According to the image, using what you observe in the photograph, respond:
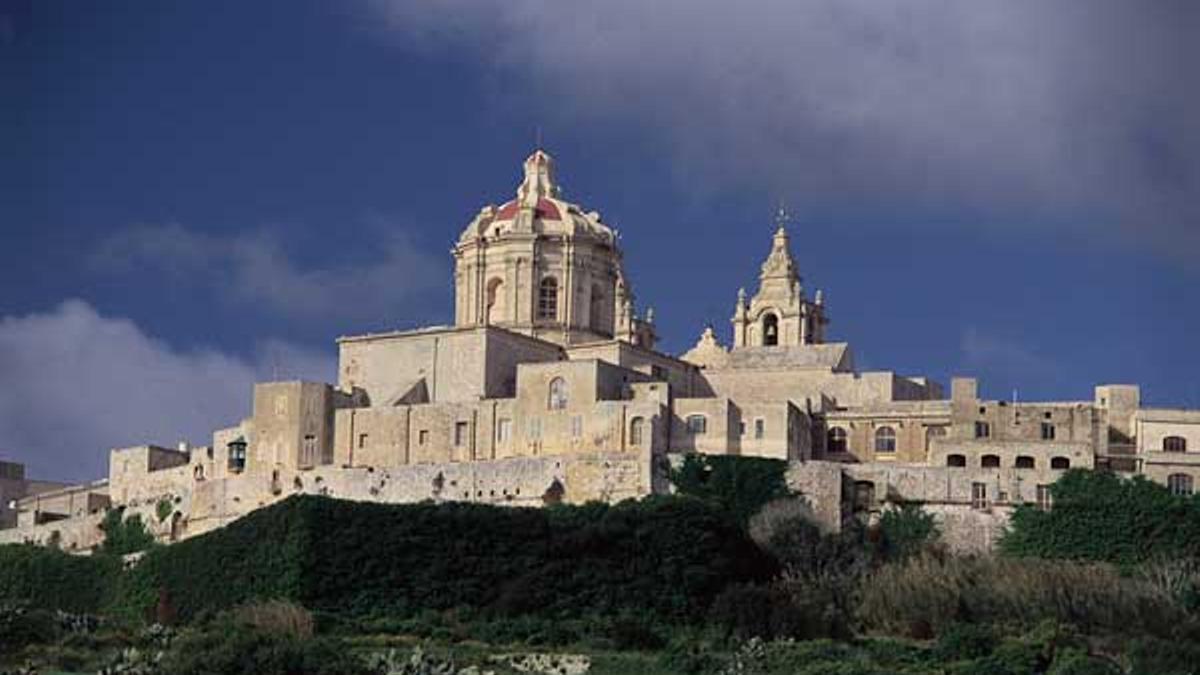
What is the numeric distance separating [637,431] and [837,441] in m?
6.03

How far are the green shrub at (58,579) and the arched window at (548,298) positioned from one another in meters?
13.0

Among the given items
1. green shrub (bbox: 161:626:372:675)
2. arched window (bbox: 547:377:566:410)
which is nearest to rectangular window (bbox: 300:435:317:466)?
arched window (bbox: 547:377:566:410)

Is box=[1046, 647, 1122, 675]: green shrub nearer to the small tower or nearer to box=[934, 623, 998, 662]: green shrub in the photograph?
box=[934, 623, 998, 662]: green shrub

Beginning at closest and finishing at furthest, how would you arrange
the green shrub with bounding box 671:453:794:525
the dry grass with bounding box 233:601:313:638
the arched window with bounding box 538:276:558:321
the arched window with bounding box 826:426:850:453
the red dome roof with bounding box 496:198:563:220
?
the dry grass with bounding box 233:601:313:638 → the green shrub with bounding box 671:453:794:525 → the arched window with bounding box 826:426:850:453 → the arched window with bounding box 538:276:558:321 → the red dome roof with bounding box 496:198:563:220

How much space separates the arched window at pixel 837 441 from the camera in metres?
65.7

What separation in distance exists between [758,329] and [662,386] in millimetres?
14756

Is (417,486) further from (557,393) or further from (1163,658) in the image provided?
(1163,658)

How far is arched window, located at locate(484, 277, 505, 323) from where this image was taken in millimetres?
71750

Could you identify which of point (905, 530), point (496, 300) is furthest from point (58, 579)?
point (905, 530)

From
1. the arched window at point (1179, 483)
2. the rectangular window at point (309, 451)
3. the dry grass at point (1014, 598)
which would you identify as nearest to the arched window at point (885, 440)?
the arched window at point (1179, 483)

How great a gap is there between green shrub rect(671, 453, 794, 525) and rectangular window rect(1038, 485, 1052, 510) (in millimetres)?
5475

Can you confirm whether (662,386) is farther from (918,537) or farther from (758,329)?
(758,329)

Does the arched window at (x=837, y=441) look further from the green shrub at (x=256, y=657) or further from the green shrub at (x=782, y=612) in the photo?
the green shrub at (x=256, y=657)

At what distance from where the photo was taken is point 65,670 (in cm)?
4484
